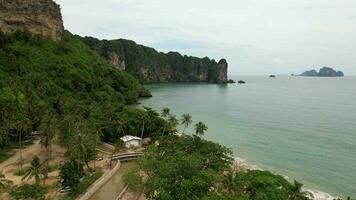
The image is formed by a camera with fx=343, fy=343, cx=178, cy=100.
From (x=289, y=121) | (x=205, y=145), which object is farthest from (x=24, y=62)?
(x=289, y=121)

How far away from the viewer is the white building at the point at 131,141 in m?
69.4

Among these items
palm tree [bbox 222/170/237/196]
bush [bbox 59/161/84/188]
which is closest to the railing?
bush [bbox 59/161/84/188]

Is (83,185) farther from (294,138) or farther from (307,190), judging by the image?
(294,138)

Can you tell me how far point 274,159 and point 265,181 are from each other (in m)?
36.0

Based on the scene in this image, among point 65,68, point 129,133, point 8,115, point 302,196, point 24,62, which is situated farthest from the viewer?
point 65,68

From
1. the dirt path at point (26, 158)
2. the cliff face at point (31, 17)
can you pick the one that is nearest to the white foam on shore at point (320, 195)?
the dirt path at point (26, 158)

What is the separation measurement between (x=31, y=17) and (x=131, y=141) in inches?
3272

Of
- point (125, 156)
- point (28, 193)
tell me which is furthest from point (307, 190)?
point (28, 193)

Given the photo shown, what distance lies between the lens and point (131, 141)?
70188 mm

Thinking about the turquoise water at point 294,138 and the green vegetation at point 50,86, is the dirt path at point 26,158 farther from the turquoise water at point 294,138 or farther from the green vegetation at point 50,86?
the turquoise water at point 294,138

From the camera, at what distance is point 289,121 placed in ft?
365

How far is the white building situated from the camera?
6944cm

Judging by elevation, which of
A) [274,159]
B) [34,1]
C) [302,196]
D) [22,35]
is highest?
[34,1]

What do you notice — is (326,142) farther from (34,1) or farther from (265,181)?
(34,1)
